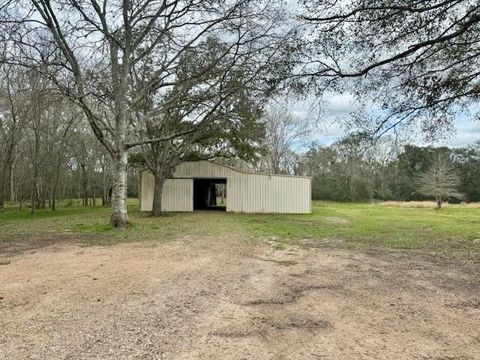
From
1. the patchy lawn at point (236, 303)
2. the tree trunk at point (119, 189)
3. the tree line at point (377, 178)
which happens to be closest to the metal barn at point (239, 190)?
the tree trunk at point (119, 189)

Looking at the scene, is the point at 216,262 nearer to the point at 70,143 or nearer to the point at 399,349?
the point at 399,349

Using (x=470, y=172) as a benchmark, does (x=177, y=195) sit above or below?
below

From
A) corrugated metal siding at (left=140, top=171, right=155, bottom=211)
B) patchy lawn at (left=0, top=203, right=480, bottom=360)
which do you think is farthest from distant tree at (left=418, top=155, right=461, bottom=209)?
patchy lawn at (left=0, top=203, right=480, bottom=360)

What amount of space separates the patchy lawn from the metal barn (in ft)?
51.2

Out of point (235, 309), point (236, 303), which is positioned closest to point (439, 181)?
point (236, 303)

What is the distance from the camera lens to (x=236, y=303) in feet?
15.2

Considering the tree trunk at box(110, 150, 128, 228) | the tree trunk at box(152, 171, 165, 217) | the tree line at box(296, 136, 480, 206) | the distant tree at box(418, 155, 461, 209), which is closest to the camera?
the tree trunk at box(110, 150, 128, 228)

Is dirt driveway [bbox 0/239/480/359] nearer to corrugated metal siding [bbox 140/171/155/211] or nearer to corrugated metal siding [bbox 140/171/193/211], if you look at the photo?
corrugated metal siding [bbox 140/171/193/211]

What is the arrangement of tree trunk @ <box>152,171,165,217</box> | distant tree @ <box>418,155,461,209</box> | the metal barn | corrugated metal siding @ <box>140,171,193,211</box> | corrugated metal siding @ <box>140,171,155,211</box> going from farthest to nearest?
distant tree @ <box>418,155,461,209</box> < corrugated metal siding @ <box>140,171,155,211</box> < corrugated metal siding @ <box>140,171,193,211</box> < the metal barn < tree trunk @ <box>152,171,165,217</box>

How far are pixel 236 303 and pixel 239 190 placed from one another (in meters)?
20.3

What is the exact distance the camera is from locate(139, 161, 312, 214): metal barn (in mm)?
24766

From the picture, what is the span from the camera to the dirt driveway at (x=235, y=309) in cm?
332

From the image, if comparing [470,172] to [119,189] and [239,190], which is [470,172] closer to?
[239,190]

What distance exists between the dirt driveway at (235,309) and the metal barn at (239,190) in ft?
56.2
